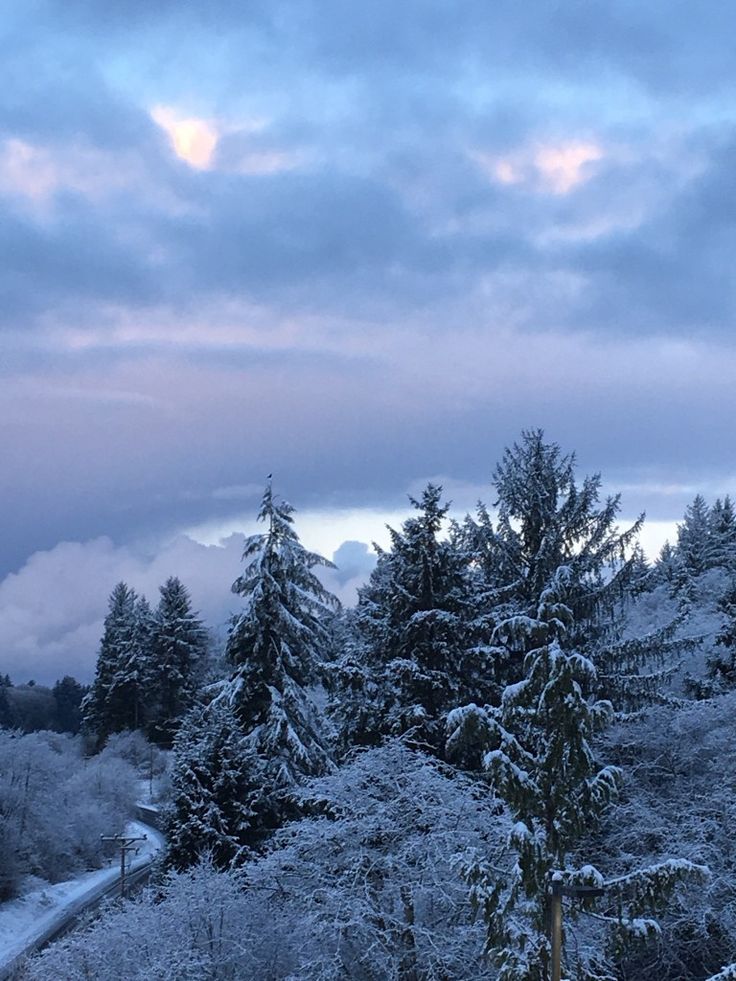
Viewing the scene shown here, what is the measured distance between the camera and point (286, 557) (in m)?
35.2

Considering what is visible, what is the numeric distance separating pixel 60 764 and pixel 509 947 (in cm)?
5901

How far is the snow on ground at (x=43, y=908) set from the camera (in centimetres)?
4065

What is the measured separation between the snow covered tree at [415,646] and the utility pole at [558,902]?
16108 mm

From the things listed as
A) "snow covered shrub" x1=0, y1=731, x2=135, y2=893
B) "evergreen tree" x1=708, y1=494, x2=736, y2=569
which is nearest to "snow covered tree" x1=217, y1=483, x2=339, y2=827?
"snow covered shrub" x1=0, y1=731, x2=135, y2=893

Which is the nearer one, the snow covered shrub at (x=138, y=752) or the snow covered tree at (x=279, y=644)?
the snow covered tree at (x=279, y=644)

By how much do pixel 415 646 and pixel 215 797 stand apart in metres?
8.68

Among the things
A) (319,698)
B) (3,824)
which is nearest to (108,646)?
(319,698)

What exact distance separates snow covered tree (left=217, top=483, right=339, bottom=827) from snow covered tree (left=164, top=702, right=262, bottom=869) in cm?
74

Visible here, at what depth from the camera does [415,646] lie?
31781mm

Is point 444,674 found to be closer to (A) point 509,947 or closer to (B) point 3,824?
(A) point 509,947

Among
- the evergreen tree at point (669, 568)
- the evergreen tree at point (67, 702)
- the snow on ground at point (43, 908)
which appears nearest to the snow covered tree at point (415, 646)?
the snow on ground at point (43, 908)

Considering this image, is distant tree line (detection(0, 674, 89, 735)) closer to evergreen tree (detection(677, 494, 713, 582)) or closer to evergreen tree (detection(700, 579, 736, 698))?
evergreen tree (detection(677, 494, 713, 582))

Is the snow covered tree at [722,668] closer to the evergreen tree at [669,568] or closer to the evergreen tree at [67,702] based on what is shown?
the evergreen tree at [669,568]

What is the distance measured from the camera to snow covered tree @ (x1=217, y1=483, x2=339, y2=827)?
34.2 m
